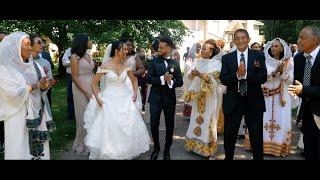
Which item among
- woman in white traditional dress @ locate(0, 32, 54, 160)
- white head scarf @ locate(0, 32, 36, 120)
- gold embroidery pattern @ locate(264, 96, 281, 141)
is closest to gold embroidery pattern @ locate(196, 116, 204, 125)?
gold embroidery pattern @ locate(264, 96, 281, 141)

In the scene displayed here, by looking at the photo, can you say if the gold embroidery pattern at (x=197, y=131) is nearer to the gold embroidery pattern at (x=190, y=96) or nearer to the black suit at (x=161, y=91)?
the gold embroidery pattern at (x=190, y=96)

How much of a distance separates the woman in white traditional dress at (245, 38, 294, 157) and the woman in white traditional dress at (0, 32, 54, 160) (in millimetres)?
3807

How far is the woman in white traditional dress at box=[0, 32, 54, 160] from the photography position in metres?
5.43

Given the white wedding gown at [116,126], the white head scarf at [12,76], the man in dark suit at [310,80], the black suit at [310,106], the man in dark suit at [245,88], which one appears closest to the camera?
the black suit at [310,106]

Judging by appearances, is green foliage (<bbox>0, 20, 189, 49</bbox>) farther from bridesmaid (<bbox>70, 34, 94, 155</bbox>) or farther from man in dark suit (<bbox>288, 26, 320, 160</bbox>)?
man in dark suit (<bbox>288, 26, 320, 160</bbox>)

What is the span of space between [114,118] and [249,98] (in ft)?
7.01

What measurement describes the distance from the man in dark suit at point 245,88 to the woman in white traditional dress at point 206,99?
937 mm

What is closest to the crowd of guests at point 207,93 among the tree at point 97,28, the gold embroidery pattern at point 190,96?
the gold embroidery pattern at point 190,96

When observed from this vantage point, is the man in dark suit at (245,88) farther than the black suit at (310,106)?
Yes

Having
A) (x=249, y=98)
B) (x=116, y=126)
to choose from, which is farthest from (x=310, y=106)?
(x=116, y=126)

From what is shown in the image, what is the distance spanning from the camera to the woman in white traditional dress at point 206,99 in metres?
7.09

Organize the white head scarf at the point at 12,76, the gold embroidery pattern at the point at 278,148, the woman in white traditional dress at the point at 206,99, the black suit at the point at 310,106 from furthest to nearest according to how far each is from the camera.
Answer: the gold embroidery pattern at the point at 278,148, the woman in white traditional dress at the point at 206,99, the white head scarf at the point at 12,76, the black suit at the point at 310,106
